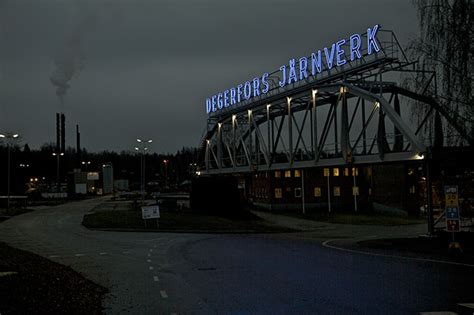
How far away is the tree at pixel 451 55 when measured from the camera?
2186 cm

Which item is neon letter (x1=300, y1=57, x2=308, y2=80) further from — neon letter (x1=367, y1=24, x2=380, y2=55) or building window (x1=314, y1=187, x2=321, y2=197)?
building window (x1=314, y1=187, x2=321, y2=197)

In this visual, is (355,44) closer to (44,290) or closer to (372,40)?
(372,40)

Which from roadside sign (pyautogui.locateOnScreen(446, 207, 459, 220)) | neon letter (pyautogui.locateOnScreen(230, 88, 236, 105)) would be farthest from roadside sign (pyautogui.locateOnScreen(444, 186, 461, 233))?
neon letter (pyautogui.locateOnScreen(230, 88, 236, 105))

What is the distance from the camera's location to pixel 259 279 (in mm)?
15500

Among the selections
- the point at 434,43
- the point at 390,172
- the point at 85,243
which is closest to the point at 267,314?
the point at 434,43

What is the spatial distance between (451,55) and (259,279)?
13059 mm

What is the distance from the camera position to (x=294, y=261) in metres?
20.1

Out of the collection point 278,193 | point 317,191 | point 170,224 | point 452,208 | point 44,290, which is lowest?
point 170,224

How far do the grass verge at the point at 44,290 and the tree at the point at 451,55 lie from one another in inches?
623

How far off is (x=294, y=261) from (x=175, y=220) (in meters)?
24.8

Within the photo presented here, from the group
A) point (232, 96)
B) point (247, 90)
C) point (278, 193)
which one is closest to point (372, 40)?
point (247, 90)

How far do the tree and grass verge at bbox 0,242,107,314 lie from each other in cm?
1583

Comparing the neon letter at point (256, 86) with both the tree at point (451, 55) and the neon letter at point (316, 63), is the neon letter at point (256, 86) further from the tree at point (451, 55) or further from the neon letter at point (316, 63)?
the tree at point (451, 55)

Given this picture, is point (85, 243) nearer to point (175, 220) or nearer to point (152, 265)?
point (152, 265)
